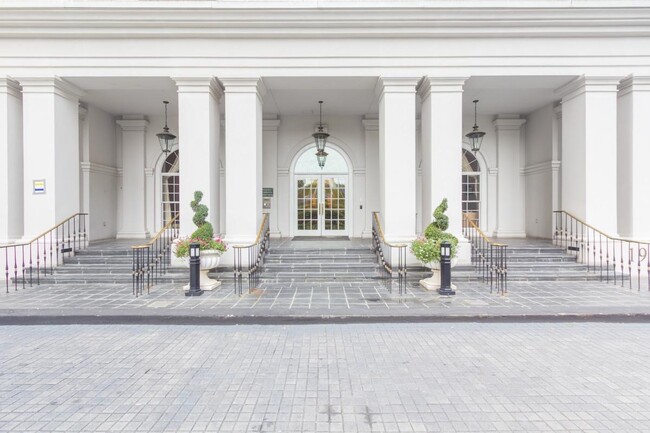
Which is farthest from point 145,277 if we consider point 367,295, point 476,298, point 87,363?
point 476,298

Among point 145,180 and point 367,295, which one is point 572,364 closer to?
point 367,295

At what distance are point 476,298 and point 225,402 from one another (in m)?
5.42

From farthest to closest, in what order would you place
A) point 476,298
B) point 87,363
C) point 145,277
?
point 145,277, point 476,298, point 87,363

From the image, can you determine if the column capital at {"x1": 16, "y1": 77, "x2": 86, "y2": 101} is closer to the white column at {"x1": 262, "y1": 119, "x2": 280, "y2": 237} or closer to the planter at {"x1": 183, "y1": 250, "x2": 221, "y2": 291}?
the planter at {"x1": 183, "y1": 250, "x2": 221, "y2": 291}

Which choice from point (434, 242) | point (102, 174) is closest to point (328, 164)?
point (434, 242)

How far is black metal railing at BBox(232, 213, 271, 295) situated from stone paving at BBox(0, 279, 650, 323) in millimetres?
342

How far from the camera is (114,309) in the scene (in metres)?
6.25

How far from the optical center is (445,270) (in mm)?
7426

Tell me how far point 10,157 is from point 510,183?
623 inches

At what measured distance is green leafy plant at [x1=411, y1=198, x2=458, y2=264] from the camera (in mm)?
7715

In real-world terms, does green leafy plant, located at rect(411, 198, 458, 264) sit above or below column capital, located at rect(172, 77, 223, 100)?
below

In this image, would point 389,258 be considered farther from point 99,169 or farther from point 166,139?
point 99,169

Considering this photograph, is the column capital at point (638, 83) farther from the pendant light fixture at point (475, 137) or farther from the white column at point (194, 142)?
the white column at point (194, 142)

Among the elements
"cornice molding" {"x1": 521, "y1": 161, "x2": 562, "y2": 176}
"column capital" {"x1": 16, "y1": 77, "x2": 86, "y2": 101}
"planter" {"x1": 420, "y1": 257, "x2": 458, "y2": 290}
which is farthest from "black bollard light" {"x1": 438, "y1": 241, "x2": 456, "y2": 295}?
"column capital" {"x1": 16, "y1": 77, "x2": 86, "y2": 101}
